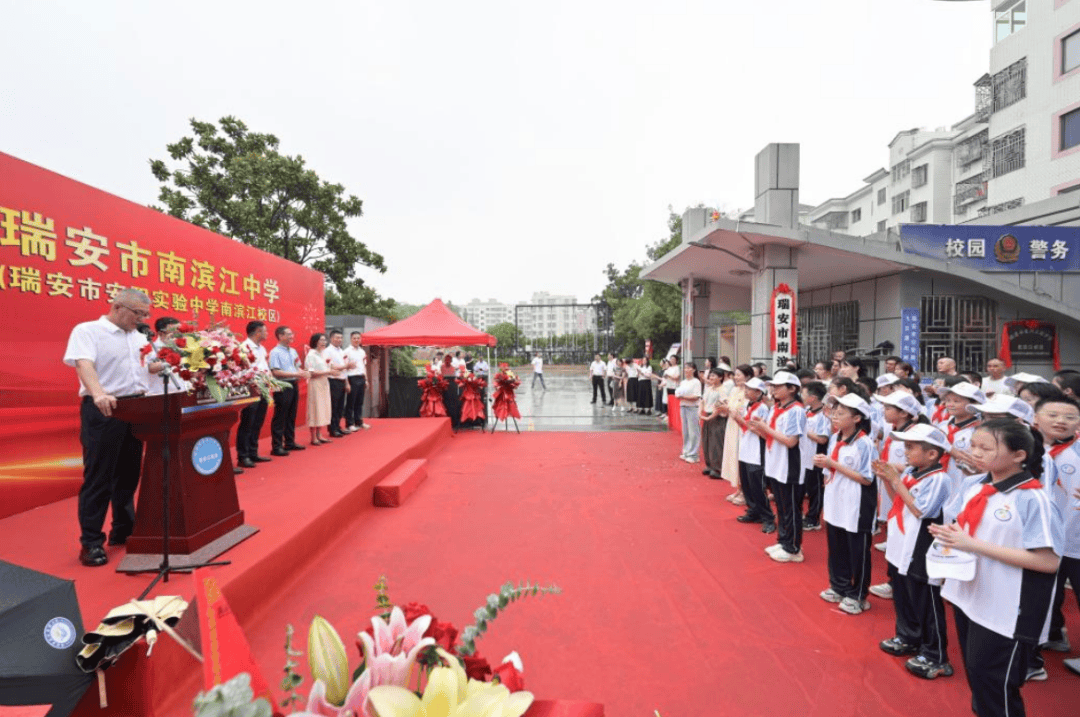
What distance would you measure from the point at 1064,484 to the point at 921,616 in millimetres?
1103

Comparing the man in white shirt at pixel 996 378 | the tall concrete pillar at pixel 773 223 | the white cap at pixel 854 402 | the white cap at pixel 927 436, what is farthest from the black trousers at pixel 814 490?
the tall concrete pillar at pixel 773 223

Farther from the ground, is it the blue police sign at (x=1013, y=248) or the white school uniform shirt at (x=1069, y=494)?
the blue police sign at (x=1013, y=248)

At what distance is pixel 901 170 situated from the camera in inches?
1157

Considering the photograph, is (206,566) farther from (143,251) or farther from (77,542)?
(143,251)

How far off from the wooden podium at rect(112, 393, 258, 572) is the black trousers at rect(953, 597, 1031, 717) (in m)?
3.66

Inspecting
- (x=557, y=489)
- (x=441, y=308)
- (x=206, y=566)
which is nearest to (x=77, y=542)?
(x=206, y=566)

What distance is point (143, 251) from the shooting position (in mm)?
5828

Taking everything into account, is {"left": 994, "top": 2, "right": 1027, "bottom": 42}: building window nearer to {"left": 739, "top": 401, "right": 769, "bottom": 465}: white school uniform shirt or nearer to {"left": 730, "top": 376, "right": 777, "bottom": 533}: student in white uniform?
{"left": 730, "top": 376, "right": 777, "bottom": 533}: student in white uniform

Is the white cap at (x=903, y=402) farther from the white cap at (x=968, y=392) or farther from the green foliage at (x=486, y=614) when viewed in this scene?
the green foliage at (x=486, y=614)

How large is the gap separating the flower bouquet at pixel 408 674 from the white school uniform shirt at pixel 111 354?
3.16 m

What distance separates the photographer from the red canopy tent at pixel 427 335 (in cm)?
964

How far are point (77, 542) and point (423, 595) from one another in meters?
2.21

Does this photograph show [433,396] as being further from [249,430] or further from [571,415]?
[249,430]

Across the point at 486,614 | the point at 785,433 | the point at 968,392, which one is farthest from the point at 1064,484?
the point at 486,614
